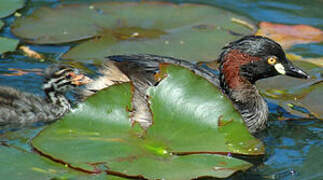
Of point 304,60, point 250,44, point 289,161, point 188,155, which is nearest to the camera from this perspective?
point 188,155

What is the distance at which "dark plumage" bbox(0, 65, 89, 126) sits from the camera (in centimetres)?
→ 609

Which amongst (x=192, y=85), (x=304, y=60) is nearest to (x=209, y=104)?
(x=192, y=85)

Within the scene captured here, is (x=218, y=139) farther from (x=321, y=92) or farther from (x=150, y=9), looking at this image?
(x=150, y=9)

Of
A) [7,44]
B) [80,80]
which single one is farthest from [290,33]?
[7,44]

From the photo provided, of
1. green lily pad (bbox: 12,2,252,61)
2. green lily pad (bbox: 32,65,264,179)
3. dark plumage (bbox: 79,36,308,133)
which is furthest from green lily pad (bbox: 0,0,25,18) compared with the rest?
green lily pad (bbox: 32,65,264,179)

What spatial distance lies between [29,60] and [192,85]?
10.3 feet

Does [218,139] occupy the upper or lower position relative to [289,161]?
upper

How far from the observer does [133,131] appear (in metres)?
4.85

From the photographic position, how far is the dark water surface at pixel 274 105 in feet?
17.4

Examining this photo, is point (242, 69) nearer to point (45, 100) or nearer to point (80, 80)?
point (80, 80)

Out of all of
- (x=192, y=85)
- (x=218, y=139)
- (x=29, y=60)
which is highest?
(x=192, y=85)

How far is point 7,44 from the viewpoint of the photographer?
7.40 metres

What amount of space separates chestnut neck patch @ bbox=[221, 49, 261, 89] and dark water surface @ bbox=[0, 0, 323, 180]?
0.58 m

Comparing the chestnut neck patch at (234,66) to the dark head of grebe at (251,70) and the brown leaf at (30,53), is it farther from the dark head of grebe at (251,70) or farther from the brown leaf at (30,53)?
the brown leaf at (30,53)
